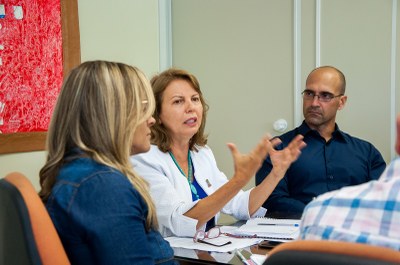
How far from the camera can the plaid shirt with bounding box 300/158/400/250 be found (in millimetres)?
622

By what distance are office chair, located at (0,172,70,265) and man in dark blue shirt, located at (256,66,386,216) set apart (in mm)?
1712

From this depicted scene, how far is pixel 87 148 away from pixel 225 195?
0.66 metres

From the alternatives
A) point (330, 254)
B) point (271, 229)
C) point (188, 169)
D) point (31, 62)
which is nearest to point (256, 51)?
point (188, 169)

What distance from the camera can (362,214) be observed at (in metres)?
0.64

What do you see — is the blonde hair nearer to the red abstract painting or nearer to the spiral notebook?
the spiral notebook

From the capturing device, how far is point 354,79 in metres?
2.78

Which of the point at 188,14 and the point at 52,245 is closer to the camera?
the point at 52,245

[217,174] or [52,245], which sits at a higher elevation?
[52,245]

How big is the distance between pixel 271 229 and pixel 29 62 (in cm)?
150

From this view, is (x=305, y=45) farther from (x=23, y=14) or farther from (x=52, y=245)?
(x=52, y=245)

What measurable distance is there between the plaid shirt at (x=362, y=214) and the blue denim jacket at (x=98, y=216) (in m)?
0.48

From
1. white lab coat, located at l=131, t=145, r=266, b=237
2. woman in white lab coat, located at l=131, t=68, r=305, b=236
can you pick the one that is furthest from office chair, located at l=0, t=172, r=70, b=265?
woman in white lab coat, located at l=131, t=68, r=305, b=236

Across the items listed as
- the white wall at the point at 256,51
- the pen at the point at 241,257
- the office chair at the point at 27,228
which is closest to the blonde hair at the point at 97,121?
the office chair at the point at 27,228

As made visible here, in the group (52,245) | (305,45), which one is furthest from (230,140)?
(52,245)
